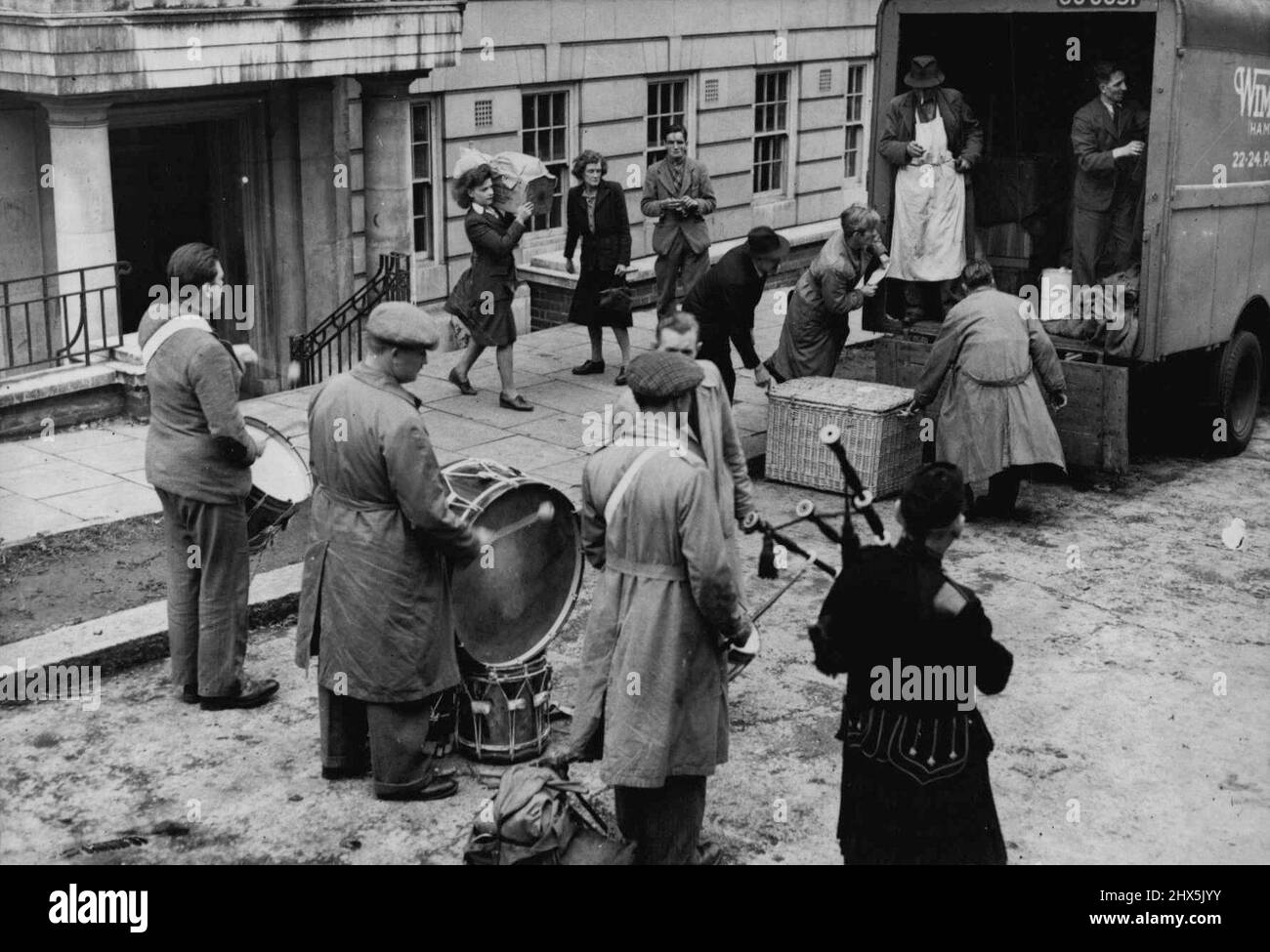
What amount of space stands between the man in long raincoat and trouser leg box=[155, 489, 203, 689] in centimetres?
512

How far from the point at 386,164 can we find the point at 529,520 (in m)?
9.09

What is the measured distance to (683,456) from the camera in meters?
5.61

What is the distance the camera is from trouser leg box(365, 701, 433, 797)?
21.6 feet

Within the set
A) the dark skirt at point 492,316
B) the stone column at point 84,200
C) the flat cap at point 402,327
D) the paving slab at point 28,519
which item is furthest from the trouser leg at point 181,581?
the stone column at point 84,200

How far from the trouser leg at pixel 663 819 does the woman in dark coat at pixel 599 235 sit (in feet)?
26.1

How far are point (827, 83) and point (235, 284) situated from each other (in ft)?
34.5

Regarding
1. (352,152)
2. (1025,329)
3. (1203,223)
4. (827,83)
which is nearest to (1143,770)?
(1025,329)

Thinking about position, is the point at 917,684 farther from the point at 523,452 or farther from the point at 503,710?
the point at 523,452

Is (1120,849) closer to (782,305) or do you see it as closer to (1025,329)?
(1025,329)

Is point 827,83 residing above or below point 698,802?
above

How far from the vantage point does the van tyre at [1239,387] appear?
40.5 feet

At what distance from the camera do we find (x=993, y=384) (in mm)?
10406

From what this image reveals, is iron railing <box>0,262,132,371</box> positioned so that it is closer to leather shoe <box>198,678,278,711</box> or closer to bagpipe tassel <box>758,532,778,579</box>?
leather shoe <box>198,678,278,711</box>

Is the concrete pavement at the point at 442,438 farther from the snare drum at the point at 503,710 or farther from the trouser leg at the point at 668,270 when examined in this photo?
the snare drum at the point at 503,710
